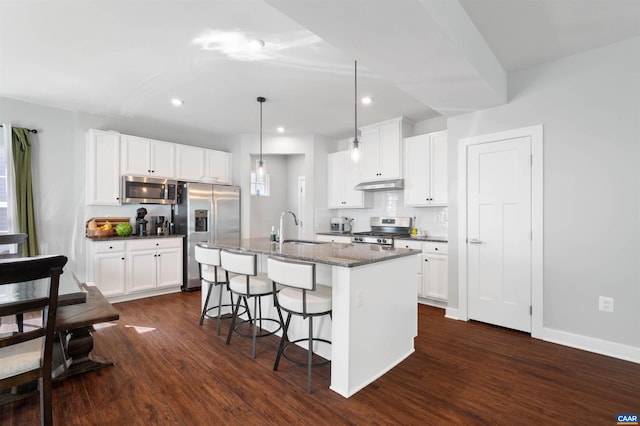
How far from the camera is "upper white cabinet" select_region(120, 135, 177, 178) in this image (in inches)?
177

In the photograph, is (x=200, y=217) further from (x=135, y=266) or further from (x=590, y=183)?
(x=590, y=183)

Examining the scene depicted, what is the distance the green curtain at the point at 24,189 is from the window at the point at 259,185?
317cm

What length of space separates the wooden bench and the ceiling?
2155 millimetres

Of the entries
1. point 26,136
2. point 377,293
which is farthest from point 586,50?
point 26,136

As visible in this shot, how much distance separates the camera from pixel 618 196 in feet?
8.65

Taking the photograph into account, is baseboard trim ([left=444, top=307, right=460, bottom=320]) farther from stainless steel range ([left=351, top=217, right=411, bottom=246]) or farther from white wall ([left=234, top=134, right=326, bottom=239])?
white wall ([left=234, top=134, right=326, bottom=239])

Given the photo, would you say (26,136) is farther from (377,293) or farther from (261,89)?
(377,293)

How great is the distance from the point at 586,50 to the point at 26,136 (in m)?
6.35

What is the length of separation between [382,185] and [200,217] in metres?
2.98

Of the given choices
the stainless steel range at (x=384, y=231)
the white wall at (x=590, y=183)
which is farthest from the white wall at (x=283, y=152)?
the white wall at (x=590, y=183)

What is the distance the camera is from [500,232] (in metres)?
3.26

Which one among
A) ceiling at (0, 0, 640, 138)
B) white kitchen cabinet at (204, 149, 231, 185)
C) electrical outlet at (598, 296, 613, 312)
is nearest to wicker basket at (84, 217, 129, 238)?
white kitchen cabinet at (204, 149, 231, 185)

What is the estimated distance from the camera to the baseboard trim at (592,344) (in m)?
2.57

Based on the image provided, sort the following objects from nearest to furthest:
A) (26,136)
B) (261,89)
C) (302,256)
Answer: (302,256) → (261,89) → (26,136)
